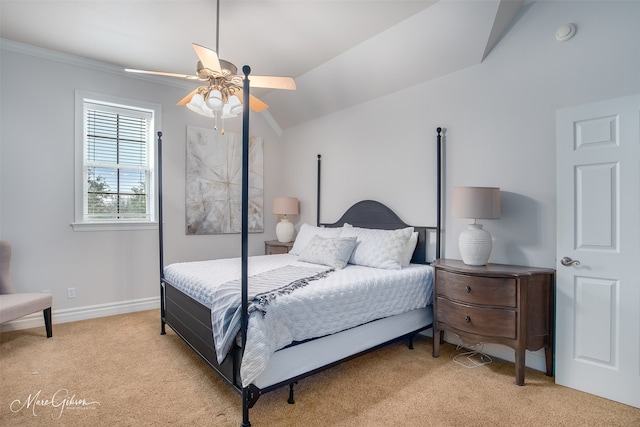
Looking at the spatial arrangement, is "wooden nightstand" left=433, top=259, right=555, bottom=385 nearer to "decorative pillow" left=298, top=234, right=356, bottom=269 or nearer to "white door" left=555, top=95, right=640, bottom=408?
"white door" left=555, top=95, right=640, bottom=408

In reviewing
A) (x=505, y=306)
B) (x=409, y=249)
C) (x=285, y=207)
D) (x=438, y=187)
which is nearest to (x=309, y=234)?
(x=285, y=207)

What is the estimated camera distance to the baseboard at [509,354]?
2.57 meters

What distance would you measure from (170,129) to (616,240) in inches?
179

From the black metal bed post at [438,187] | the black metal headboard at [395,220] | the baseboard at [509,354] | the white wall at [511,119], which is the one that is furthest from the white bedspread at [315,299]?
the white wall at [511,119]

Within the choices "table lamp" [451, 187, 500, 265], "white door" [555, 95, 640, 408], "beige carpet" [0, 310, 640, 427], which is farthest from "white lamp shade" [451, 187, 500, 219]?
"beige carpet" [0, 310, 640, 427]

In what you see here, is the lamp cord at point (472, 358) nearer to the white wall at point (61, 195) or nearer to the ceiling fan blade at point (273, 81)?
the ceiling fan blade at point (273, 81)

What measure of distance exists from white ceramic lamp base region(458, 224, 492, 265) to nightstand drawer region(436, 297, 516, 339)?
38 cm

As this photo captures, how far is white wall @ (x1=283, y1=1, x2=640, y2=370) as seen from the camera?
2.35 m

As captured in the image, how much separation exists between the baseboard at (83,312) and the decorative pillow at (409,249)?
10.2 ft

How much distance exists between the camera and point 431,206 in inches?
132

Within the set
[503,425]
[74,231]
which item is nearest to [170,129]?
[74,231]

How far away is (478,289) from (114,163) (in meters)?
4.07

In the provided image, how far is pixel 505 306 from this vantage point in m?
2.38

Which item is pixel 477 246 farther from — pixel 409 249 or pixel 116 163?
pixel 116 163
